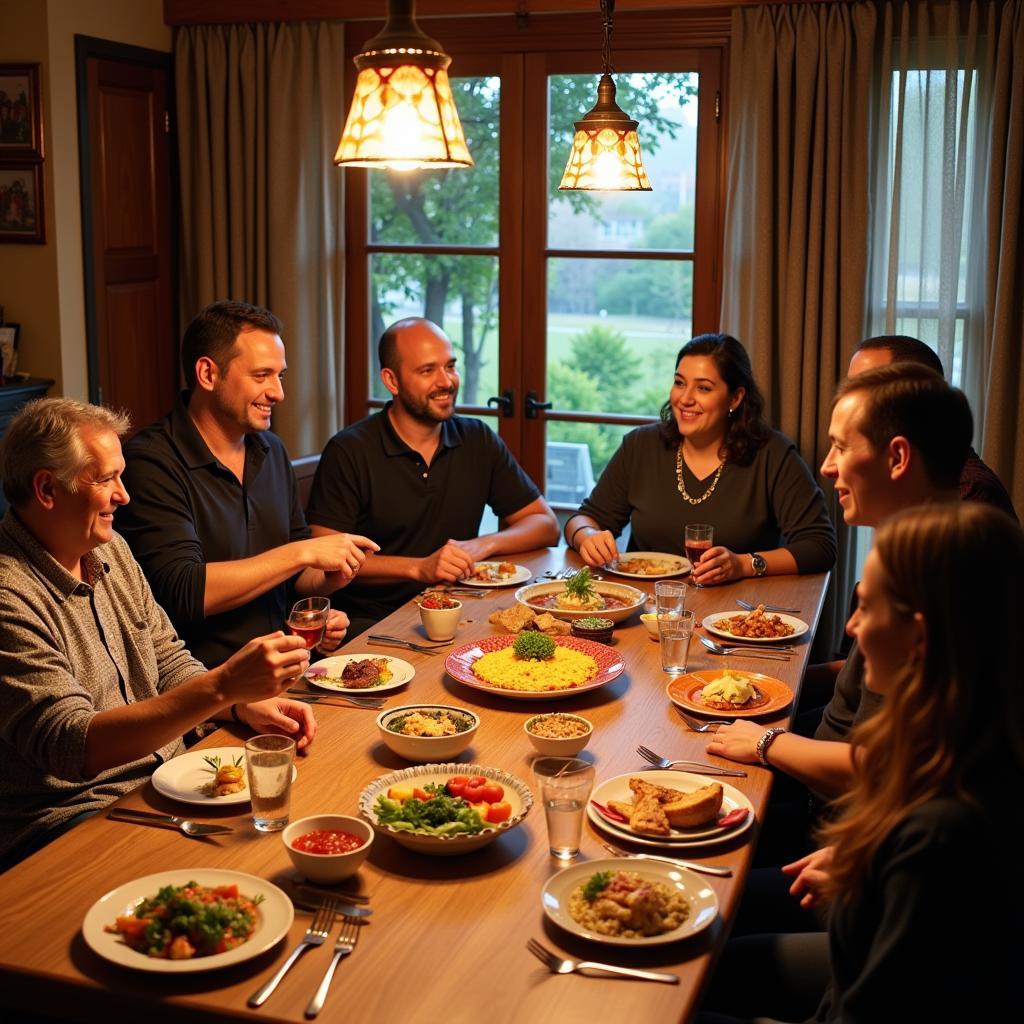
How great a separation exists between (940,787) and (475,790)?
2.48ft

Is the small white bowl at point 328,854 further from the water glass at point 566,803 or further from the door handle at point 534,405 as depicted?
the door handle at point 534,405

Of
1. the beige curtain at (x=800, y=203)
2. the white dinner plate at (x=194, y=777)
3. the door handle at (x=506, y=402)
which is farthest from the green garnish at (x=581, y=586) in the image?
the door handle at (x=506, y=402)

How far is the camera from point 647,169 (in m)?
4.79

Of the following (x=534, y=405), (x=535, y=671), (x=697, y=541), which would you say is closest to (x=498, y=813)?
(x=535, y=671)

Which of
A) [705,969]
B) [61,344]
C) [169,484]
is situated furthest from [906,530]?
[61,344]

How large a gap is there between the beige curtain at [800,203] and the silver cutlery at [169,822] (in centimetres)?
307

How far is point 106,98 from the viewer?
4926 mm

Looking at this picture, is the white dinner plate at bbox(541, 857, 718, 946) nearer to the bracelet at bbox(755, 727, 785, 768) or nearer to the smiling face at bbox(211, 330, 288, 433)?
the bracelet at bbox(755, 727, 785, 768)

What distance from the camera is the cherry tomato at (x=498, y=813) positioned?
6.05ft

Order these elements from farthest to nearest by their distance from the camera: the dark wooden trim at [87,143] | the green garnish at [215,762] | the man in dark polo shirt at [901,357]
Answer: the dark wooden trim at [87,143], the man in dark polo shirt at [901,357], the green garnish at [215,762]

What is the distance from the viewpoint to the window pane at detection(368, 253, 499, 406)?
5.11 m

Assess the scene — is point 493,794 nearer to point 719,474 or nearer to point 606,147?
point 606,147

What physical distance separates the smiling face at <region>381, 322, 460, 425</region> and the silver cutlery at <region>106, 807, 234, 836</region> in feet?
6.54

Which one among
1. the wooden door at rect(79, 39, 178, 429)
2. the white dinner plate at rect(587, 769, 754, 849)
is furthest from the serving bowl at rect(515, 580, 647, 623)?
the wooden door at rect(79, 39, 178, 429)
